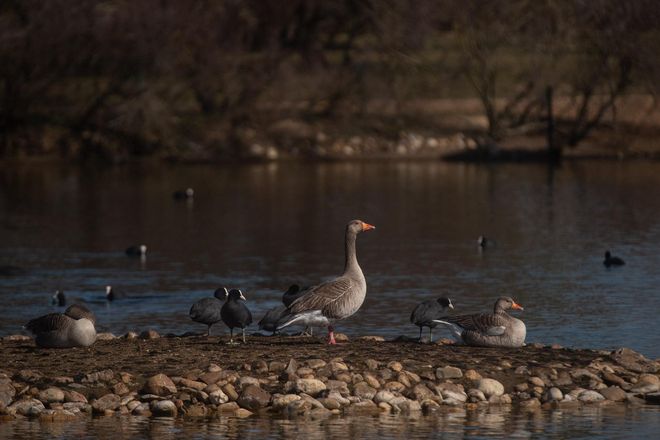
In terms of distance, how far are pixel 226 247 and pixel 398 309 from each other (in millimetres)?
11445

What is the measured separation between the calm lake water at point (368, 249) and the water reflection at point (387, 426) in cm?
5

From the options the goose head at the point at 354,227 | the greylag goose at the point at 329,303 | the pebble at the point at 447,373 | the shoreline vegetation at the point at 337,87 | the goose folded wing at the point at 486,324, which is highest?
the shoreline vegetation at the point at 337,87

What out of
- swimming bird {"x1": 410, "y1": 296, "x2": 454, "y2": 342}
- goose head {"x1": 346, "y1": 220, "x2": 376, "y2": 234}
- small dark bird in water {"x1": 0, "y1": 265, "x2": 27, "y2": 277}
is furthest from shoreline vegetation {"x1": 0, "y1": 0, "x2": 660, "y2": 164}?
swimming bird {"x1": 410, "y1": 296, "x2": 454, "y2": 342}

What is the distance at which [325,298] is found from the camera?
61.6 feet

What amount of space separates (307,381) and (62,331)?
386 centimetres

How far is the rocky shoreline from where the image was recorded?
1677 cm

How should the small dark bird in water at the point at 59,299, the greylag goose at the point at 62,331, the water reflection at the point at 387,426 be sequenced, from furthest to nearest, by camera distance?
the small dark bird in water at the point at 59,299
the greylag goose at the point at 62,331
the water reflection at the point at 387,426

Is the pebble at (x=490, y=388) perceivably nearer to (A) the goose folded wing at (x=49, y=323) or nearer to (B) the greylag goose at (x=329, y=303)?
(B) the greylag goose at (x=329, y=303)

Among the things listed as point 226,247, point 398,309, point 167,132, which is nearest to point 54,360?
point 398,309

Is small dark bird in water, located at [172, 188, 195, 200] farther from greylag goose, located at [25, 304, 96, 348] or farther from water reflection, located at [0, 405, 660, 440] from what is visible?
water reflection, located at [0, 405, 660, 440]

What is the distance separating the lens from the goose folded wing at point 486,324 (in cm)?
1895

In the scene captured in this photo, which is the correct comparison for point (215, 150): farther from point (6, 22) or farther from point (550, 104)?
point (550, 104)

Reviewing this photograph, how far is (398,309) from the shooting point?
82.0 ft

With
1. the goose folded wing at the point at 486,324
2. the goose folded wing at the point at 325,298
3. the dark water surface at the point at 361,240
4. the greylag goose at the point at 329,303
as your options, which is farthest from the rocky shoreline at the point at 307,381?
the dark water surface at the point at 361,240
